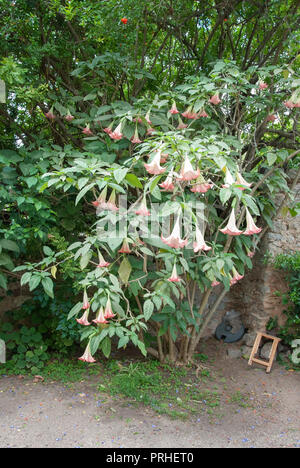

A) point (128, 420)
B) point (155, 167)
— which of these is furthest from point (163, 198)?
point (128, 420)

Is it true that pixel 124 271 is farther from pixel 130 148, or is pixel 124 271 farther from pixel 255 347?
pixel 255 347

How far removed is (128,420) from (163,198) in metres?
1.49

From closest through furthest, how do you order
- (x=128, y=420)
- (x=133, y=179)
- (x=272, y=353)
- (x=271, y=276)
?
(x=133, y=179) → (x=128, y=420) → (x=272, y=353) → (x=271, y=276)

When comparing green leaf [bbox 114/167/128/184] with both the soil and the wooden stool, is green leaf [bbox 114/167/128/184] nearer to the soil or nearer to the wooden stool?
the soil

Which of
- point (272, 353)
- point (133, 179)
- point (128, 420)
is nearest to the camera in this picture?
point (133, 179)

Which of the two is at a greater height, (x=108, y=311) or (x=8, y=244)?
(x=8, y=244)

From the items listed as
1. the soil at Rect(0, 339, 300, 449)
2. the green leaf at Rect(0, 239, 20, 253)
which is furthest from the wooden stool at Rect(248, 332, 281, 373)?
the green leaf at Rect(0, 239, 20, 253)

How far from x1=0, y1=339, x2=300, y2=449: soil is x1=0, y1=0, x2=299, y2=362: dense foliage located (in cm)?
50

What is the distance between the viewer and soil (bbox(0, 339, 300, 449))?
2.46m

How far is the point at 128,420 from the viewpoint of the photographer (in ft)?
8.80

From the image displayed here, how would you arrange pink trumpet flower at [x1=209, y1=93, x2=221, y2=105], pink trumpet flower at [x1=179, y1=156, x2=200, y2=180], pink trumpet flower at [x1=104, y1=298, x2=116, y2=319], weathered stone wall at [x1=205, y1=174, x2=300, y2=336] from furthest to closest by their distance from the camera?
weathered stone wall at [x1=205, y1=174, x2=300, y2=336] < pink trumpet flower at [x1=209, y1=93, x2=221, y2=105] < pink trumpet flower at [x1=104, y1=298, x2=116, y2=319] < pink trumpet flower at [x1=179, y1=156, x2=200, y2=180]

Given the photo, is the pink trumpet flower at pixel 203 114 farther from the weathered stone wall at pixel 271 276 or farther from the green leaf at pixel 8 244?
the green leaf at pixel 8 244

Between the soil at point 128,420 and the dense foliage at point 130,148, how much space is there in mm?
501

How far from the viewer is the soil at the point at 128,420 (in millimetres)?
2461
